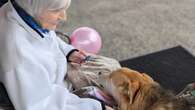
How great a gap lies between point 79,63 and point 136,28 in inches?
56.4

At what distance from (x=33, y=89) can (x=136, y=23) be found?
2.00m

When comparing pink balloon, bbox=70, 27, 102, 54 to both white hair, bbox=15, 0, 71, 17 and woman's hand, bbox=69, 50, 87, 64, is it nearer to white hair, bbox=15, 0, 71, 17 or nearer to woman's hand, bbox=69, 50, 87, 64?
woman's hand, bbox=69, 50, 87, 64

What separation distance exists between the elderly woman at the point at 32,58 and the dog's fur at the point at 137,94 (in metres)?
0.15

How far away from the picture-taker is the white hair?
160 cm

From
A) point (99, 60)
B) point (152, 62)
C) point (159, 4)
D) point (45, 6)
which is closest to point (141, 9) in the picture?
point (159, 4)

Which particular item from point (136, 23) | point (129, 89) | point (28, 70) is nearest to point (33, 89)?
point (28, 70)

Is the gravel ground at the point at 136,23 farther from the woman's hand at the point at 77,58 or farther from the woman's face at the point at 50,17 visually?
the woman's face at the point at 50,17

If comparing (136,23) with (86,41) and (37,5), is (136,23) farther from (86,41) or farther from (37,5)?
(37,5)

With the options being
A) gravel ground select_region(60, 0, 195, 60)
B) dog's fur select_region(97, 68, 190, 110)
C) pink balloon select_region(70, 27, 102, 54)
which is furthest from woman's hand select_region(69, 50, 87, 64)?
gravel ground select_region(60, 0, 195, 60)

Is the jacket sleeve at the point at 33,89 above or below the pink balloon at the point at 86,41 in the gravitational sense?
above

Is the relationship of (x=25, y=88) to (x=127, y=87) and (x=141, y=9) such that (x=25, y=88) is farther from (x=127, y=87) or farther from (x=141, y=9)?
(x=141, y=9)

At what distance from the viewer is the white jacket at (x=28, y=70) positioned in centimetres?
154

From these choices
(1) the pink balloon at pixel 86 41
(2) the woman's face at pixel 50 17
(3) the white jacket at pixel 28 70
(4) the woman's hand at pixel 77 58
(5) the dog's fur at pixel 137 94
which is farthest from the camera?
(1) the pink balloon at pixel 86 41

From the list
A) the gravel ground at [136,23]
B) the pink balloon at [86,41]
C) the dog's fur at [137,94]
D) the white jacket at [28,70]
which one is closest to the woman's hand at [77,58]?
the dog's fur at [137,94]
